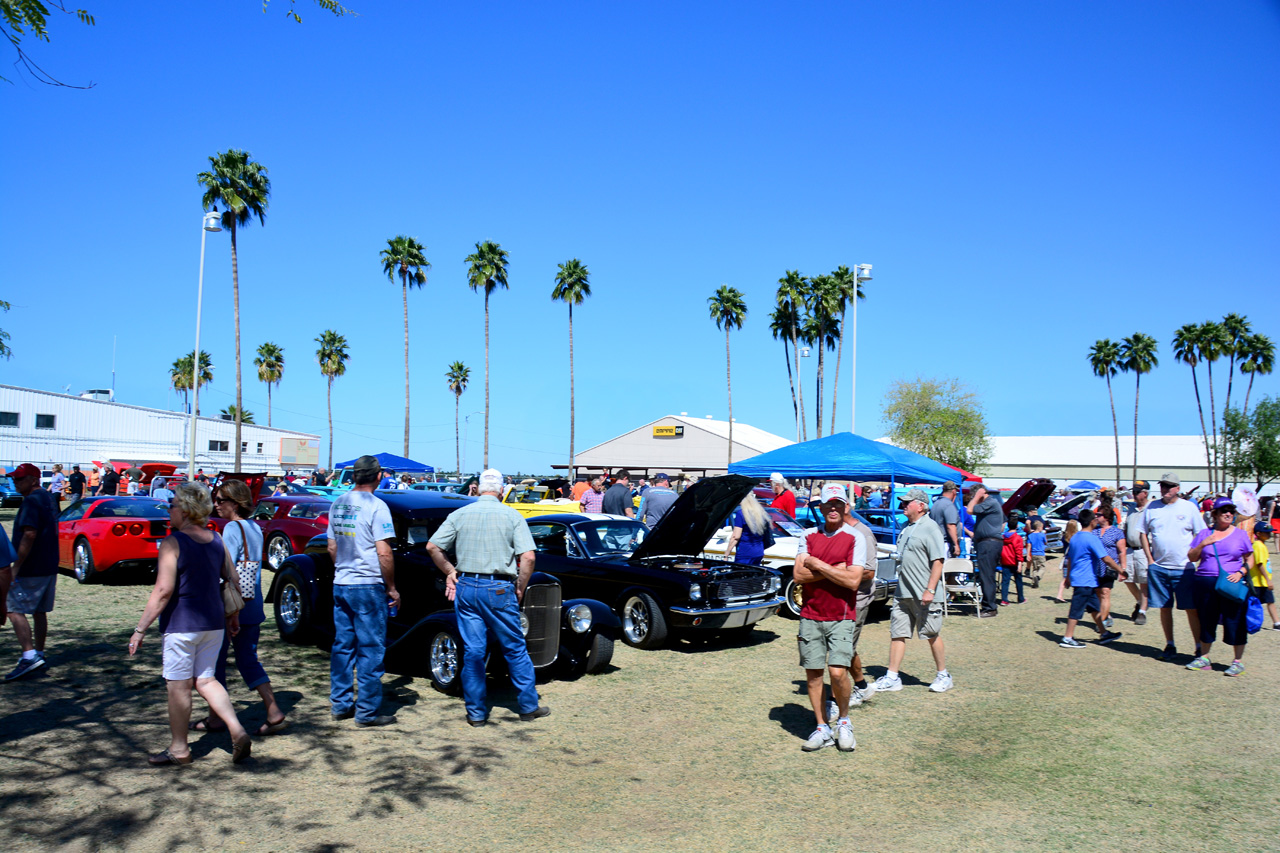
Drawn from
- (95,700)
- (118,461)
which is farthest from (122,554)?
(118,461)

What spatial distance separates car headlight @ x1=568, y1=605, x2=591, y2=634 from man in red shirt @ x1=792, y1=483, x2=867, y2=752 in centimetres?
257

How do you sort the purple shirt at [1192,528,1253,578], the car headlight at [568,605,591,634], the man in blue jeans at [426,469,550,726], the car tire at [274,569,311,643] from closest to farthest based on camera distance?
the man in blue jeans at [426,469,550,726] → the car headlight at [568,605,591,634] → the purple shirt at [1192,528,1253,578] → the car tire at [274,569,311,643]

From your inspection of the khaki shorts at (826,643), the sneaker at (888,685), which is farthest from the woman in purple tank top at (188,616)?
the sneaker at (888,685)

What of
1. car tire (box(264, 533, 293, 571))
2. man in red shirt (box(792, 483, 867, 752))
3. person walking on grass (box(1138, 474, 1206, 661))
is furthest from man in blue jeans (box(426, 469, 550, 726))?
car tire (box(264, 533, 293, 571))

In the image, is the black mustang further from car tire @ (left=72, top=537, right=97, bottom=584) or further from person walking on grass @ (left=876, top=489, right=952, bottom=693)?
car tire @ (left=72, top=537, right=97, bottom=584)

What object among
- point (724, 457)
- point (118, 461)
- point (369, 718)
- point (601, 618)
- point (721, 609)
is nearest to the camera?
point (369, 718)

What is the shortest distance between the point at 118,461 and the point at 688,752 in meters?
52.1

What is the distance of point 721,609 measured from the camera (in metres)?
9.32

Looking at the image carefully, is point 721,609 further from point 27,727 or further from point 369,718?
point 27,727

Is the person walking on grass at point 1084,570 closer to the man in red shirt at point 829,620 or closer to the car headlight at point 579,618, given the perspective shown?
the man in red shirt at point 829,620

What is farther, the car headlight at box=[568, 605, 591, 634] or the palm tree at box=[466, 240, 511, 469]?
the palm tree at box=[466, 240, 511, 469]

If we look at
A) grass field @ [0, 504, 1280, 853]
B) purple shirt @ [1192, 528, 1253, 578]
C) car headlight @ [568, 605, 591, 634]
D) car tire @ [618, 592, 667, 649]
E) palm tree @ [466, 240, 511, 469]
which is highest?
palm tree @ [466, 240, 511, 469]

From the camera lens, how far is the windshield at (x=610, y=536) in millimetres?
10070

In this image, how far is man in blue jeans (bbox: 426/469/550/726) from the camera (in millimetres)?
6484
